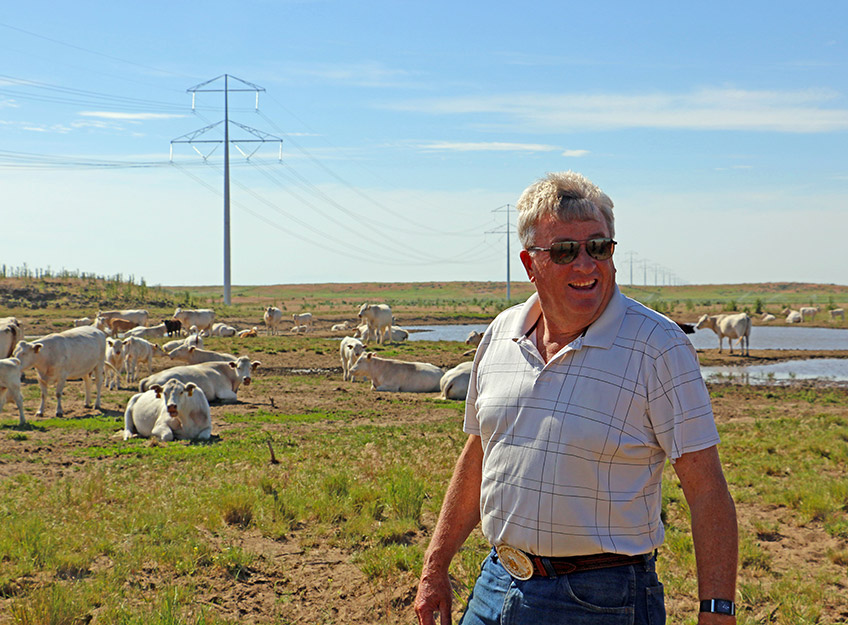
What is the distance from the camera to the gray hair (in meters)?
3.47

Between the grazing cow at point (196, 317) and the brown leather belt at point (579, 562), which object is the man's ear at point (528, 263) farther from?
the grazing cow at point (196, 317)

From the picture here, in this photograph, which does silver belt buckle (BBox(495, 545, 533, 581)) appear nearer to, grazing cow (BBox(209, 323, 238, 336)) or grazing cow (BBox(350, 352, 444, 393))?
grazing cow (BBox(350, 352, 444, 393))

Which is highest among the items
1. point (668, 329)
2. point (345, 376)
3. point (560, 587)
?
point (668, 329)

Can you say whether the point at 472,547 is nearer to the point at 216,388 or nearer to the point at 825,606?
the point at 825,606

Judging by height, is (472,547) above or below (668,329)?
below

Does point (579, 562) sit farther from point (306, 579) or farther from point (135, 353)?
point (135, 353)

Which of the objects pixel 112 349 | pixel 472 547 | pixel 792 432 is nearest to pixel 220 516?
pixel 472 547

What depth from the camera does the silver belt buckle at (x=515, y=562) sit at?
11.0 ft

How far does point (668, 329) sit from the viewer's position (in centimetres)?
327

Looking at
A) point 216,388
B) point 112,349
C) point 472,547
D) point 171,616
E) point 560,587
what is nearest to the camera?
point 560,587

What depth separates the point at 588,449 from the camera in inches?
127

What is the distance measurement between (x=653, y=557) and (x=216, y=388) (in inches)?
726

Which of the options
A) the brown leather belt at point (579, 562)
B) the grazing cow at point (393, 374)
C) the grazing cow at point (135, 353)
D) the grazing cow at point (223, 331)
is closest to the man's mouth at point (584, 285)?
the brown leather belt at point (579, 562)

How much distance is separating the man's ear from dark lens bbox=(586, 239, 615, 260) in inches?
11.7
